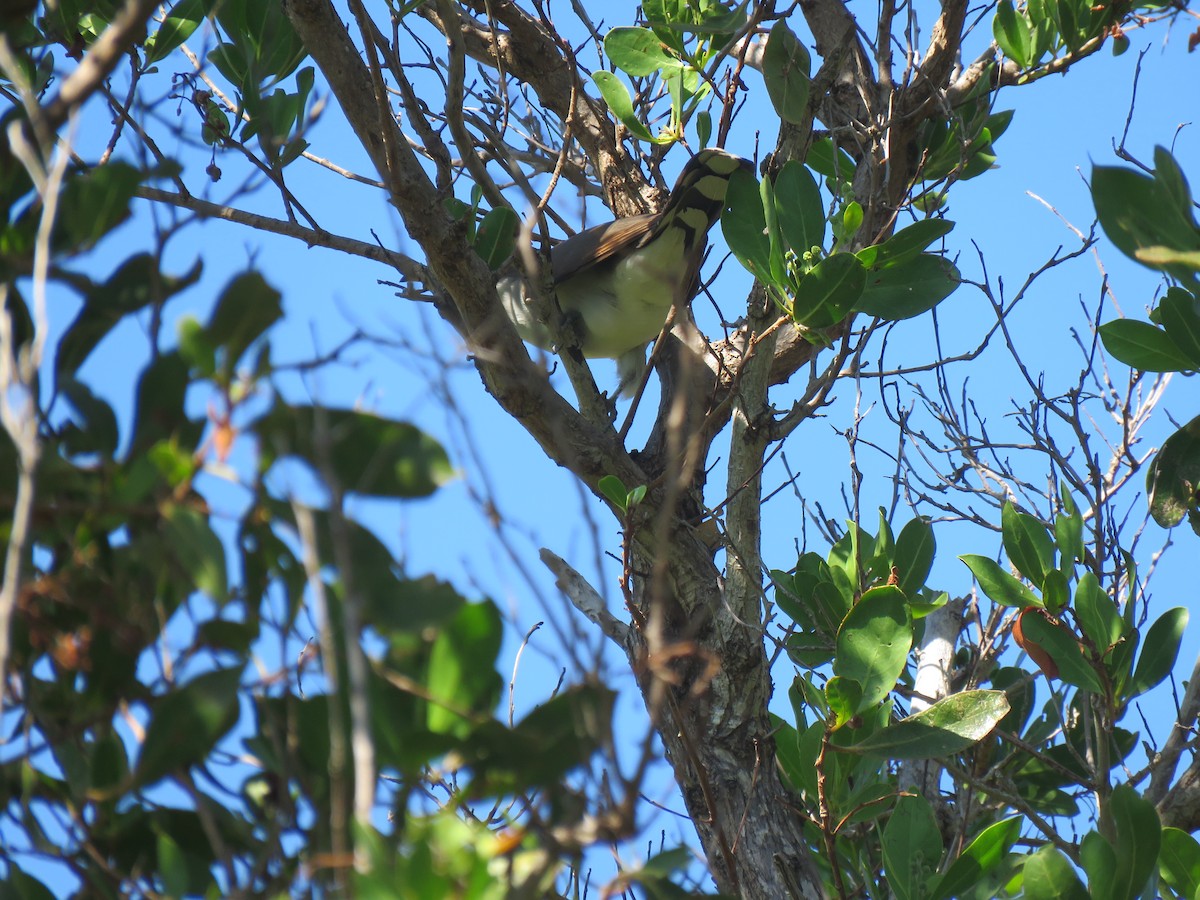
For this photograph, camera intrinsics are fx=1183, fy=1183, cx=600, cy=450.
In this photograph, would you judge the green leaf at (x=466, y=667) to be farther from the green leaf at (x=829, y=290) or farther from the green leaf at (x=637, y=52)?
the green leaf at (x=637, y=52)

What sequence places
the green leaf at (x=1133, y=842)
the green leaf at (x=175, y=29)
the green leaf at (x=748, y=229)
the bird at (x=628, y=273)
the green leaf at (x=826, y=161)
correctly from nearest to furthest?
1. the green leaf at (x=1133, y=842)
2. the green leaf at (x=748, y=229)
3. the green leaf at (x=175, y=29)
4. the green leaf at (x=826, y=161)
5. the bird at (x=628, y=273)

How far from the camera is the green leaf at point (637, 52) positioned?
12.1 feet

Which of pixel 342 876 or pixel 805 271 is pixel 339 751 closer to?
pixel 342 876

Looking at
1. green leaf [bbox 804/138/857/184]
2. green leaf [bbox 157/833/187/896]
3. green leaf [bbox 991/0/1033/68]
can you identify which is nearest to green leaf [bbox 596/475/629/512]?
green leaf [bbox 804/138/857/184]

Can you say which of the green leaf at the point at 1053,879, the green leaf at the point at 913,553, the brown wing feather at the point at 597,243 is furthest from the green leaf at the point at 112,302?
the brown wing feather at the point at 597,243

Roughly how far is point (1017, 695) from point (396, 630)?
3052mm

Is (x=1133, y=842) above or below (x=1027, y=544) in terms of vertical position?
below

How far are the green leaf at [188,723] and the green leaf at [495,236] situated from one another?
2.47m

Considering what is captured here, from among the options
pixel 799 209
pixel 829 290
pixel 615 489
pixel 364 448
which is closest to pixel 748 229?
pixel 799 209

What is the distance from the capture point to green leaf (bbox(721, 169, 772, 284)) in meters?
2.88

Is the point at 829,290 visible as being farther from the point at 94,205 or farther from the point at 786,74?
the point at 94,205

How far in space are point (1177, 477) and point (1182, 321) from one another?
60cm

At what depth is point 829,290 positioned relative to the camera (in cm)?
271

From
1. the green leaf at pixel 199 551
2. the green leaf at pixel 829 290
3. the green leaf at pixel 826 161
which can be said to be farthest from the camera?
the green leaf at pixel 826 161
